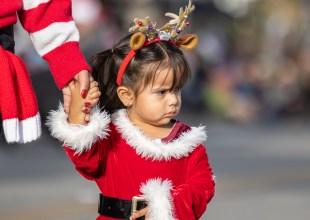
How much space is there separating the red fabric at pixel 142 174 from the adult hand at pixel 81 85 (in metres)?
0.23

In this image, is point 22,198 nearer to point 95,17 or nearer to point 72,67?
point 72,67

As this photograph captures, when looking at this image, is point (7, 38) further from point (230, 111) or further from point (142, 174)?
point (230, 111)

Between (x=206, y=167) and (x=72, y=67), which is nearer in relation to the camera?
(x=72, y=67)

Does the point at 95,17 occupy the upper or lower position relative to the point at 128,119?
upper

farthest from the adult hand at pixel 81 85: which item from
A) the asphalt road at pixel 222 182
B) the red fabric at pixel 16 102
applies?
the asphalt road at pixel 222 182

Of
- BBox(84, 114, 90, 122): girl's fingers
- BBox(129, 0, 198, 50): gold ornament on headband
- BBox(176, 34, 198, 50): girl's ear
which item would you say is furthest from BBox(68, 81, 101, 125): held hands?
BBox(176, 34, 198, 50): girl's ear

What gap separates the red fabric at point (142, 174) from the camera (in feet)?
14.4

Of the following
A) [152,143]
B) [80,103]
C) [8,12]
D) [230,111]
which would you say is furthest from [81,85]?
[230,111]

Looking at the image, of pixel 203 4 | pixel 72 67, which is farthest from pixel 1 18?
pixel 203 4

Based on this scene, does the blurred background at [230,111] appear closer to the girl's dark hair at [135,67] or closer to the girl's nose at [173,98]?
the girl's dark hair at [135,67]

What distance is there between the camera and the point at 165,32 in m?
4.63

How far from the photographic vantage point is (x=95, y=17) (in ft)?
67.6

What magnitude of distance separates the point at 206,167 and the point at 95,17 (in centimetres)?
1621

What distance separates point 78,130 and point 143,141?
357 mm
